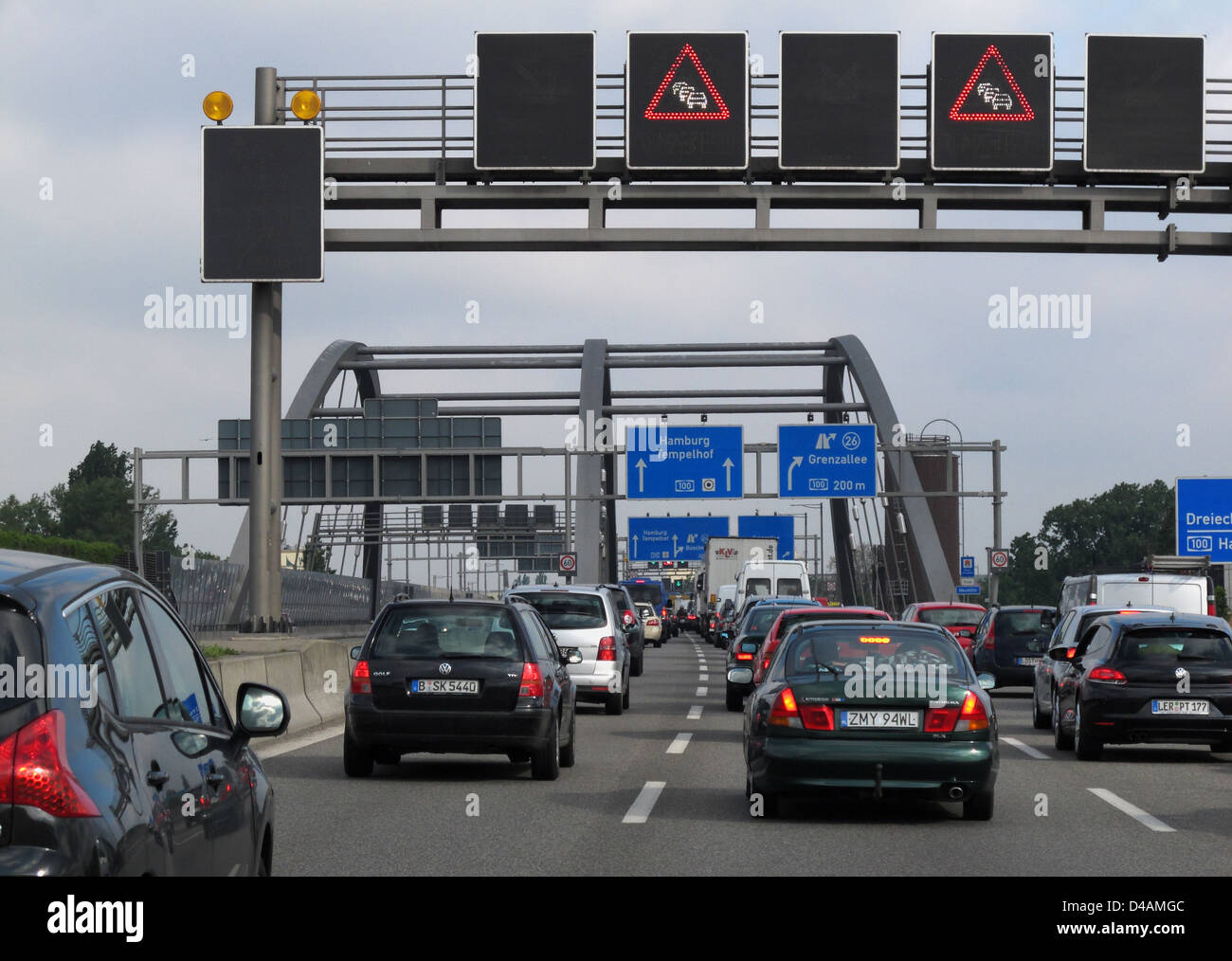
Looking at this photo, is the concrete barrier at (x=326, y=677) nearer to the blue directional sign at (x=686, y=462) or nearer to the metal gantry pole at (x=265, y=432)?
the metal gantry pole at (x=265, y=432)

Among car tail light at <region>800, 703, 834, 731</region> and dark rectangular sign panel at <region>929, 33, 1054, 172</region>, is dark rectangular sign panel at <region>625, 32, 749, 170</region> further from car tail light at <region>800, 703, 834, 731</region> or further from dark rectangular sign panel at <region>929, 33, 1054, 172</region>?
car tail light at <region>800, 703, 834, 731</region>

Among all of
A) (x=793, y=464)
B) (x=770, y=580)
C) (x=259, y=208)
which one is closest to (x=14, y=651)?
(x=259, y=208)

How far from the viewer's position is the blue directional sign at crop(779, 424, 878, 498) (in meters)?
56.8

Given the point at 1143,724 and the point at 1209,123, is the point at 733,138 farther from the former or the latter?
the point at 1143,724

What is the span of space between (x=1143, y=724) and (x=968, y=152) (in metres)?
10.4

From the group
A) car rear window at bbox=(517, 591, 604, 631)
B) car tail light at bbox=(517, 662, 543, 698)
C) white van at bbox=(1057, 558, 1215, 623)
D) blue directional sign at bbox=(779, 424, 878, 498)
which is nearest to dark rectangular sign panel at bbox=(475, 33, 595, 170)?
car rear window at bbox=(517, 591, 604, 631)

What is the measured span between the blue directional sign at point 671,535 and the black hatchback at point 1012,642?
60.6 m

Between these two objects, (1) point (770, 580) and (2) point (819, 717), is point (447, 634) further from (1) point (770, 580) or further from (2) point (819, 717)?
(1) point (770, 580)

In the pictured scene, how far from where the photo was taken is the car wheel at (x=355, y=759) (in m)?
15.2

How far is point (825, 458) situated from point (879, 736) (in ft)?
149

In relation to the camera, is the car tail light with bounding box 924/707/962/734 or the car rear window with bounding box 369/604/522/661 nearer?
the car tail light with bounding box 924/707/962/734

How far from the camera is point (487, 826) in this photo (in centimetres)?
1173

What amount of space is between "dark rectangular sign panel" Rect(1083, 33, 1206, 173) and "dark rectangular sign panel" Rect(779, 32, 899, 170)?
2.80 m

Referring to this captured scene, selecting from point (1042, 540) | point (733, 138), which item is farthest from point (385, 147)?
point (1042, 540)
